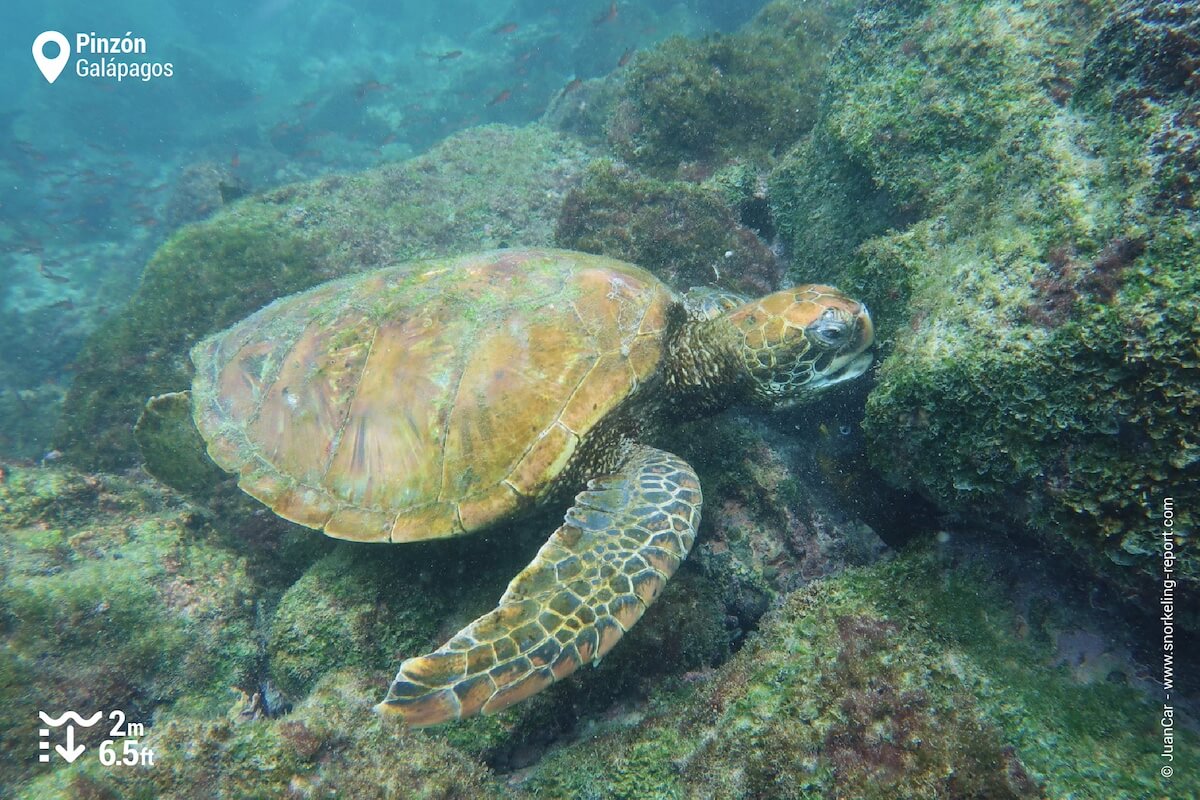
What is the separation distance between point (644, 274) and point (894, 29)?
3129 mm

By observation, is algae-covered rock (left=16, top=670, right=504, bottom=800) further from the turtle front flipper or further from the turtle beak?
the turtle beak

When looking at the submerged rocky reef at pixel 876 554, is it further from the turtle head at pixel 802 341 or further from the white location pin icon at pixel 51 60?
the white location pin icon at pixel 51 60

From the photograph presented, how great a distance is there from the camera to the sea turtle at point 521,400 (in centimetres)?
309

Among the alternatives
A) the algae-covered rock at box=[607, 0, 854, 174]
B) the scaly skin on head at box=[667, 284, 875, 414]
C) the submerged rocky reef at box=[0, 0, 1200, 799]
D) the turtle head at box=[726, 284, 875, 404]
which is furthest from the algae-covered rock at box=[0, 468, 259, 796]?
A: the algae-covered rock at box=[607, 0, 854, 174]

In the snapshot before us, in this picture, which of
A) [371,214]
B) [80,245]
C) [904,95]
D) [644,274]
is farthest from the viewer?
[80,245]

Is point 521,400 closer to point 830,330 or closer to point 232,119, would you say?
point 830,330

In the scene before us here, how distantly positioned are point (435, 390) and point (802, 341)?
259 centimetres

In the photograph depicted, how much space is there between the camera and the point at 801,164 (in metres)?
5.25

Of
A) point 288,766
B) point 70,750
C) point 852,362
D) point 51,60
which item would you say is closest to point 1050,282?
point 852,362

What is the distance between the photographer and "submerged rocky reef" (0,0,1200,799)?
80.0 inches

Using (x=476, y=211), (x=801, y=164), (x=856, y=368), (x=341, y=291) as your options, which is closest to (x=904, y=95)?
(x=801, y=164)

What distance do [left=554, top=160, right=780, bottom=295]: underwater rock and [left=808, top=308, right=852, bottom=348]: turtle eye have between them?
1.82 m

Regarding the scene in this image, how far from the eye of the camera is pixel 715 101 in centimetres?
660

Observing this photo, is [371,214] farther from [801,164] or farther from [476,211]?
[801,164]
